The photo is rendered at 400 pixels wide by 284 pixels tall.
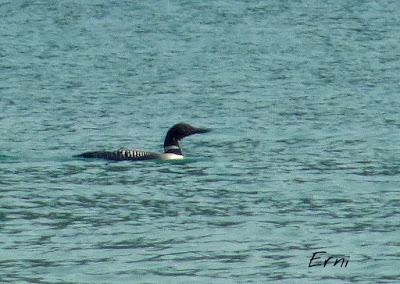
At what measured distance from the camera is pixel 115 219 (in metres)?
22.2

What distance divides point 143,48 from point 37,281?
3049 centimetres

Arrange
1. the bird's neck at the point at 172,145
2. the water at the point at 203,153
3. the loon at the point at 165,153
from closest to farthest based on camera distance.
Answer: the water at the point at 203,153 → the loon at the point at 165,153 → the bird's neck at the point at 172,145

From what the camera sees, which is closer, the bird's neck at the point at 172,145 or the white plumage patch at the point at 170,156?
the white plumage patch at the point at 170,156

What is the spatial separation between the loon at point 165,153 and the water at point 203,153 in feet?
0.69

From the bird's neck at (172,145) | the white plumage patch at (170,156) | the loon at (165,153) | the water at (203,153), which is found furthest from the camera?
the bird's neck at (172,145)

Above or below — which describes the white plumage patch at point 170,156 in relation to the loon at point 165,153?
below

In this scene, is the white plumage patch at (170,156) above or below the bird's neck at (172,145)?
below

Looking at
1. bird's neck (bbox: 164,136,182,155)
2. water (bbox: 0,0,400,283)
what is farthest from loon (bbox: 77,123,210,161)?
water (bbox: 0,0,400,283)

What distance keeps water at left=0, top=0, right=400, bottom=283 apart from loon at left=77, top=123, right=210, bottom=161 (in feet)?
0.69

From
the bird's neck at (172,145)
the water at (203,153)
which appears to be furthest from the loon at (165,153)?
the water at (203,153)

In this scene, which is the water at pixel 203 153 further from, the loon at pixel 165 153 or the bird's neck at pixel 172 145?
the bird's neck at pixel 172 145

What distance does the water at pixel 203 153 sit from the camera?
19.7m

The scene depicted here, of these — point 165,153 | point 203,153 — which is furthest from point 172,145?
point 203,153

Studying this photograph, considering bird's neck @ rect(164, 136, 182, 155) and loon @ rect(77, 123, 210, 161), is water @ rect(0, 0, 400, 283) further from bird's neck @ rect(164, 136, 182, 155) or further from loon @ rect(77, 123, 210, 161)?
bird's neck @ rect(164, 136, 182, 155)
